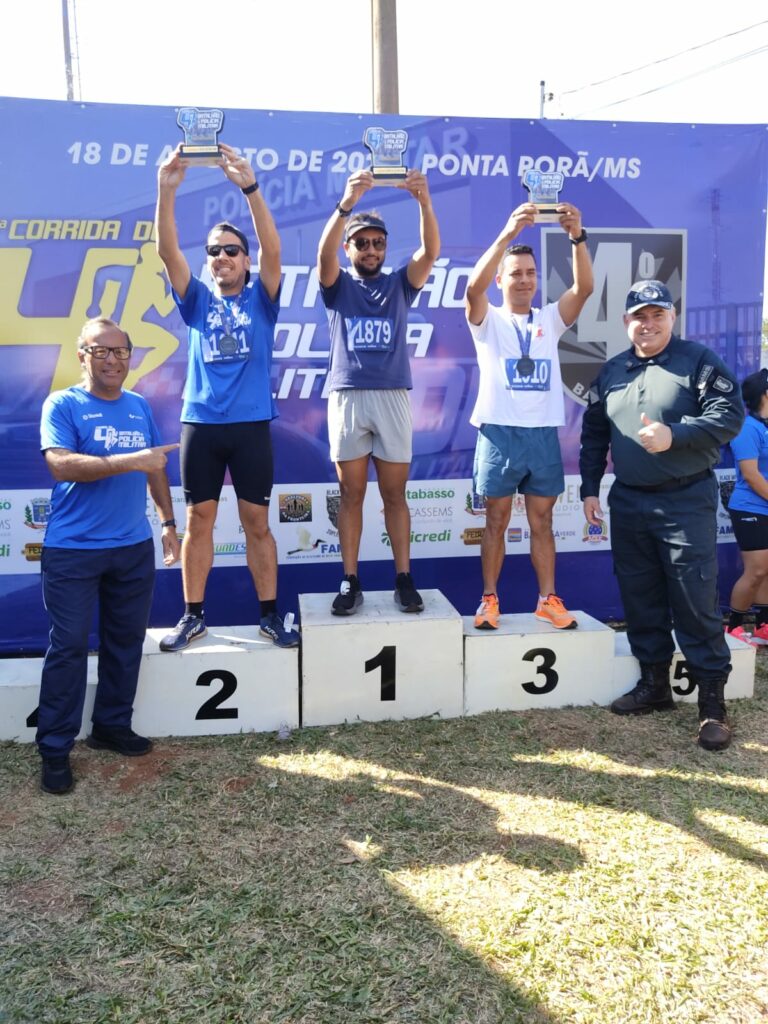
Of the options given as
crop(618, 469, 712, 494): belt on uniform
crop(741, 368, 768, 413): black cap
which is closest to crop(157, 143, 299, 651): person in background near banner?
crop(618, 469, 712, 494): belt on uniform

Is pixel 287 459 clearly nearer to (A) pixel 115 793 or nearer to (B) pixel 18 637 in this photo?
(B) pixel 18 637

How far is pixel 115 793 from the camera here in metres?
2.81

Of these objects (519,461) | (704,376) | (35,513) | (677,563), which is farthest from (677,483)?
(35,513)

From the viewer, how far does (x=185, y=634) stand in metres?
3.31

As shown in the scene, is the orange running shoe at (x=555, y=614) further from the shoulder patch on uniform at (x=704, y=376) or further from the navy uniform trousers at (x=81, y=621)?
the navy uniform trousers at (x=81, y=621)

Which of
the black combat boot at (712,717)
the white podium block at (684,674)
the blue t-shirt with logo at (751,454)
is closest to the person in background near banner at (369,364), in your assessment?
the white podium block at (684,674)

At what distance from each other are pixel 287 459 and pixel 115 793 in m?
2.02

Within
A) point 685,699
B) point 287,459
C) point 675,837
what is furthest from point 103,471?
point 685,699

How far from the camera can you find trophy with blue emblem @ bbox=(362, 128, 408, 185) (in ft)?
10.4

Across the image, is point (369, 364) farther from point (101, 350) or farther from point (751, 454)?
point (751, 454)

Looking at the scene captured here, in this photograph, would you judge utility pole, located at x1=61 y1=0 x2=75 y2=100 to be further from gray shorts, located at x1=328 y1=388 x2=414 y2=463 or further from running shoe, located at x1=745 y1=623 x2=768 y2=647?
running shoe, located at x1=745 y1=623 x2=768 y2=647

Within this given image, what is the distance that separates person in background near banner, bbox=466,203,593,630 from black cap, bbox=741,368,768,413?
1.43m

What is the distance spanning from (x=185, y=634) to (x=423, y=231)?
1.96m

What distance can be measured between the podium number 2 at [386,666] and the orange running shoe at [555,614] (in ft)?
2.51
